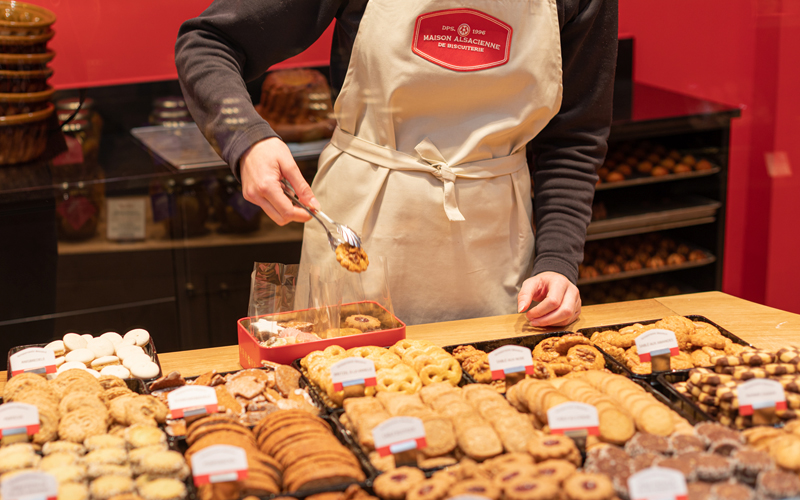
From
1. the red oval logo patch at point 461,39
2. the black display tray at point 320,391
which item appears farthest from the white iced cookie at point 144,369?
the red oval logo patch at point 461,39

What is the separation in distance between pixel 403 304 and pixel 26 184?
4.41 feet

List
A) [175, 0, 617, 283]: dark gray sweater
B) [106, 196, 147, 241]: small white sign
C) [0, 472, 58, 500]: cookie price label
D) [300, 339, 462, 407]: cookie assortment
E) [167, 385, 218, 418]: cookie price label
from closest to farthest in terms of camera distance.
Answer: [0, 472, 58, 500]: cookie price label
[167, 385, 218, 418]: cookie price label
[300, 339, 462, 407]: cookie assortment
[175, 0, 617, 283]: dark gray sweater
[106, 196, 147, 241]: small white sign

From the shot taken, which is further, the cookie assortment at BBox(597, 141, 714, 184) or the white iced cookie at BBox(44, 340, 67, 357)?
the cookie assortment at BBox(597, 141, 714, 184)

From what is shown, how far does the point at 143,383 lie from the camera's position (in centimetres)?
127

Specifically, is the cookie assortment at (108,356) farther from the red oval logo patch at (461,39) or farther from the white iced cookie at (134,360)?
the red oval logo patch at (461,39)

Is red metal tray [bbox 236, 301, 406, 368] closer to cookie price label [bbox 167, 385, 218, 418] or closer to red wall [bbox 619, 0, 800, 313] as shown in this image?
cookie price label [bbox 167, 385, 218, 418]

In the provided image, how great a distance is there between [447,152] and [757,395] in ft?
2.61

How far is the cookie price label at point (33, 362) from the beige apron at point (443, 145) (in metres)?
0.45

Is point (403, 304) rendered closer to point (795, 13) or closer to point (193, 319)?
point (193, 319)

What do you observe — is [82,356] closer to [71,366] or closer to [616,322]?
[71,366]

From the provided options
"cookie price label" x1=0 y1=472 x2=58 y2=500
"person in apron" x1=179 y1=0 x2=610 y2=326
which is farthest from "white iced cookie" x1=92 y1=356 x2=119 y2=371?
"cookie price label" x1=0 y1=472 x2=58 y2=500

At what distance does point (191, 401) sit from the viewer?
3.69 ft

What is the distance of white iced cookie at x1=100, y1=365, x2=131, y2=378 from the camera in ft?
4.30

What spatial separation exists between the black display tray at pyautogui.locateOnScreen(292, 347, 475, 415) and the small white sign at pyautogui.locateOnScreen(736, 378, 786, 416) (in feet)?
1.38
